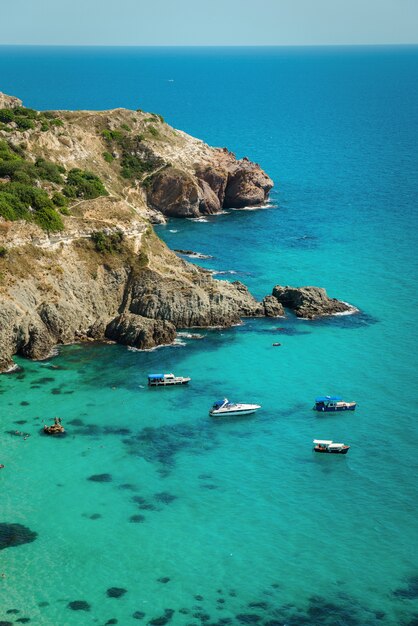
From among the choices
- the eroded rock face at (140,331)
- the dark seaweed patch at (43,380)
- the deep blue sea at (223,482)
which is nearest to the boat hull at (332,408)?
the deep blue sea at (223,482)

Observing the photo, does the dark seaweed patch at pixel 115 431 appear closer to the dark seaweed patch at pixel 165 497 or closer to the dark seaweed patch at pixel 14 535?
the dark seaweed patch at pixel 165 497

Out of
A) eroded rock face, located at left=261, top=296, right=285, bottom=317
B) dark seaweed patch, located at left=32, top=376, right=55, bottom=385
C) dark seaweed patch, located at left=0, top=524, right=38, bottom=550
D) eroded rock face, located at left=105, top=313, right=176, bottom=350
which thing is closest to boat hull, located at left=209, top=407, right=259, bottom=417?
eroded rock face, located at left=105, top=313, right=176, bottom=350

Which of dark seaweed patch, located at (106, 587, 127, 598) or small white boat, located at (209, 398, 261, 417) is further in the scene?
small white boat, located at (209, 398, 261, 417)

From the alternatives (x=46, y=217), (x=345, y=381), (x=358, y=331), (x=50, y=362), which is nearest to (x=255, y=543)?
(x=345, y=381)

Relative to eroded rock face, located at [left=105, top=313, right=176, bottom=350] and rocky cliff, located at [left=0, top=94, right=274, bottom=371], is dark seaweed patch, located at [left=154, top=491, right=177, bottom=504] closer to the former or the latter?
rocky cliff, located at [left=0, top=94, right=274, bottom=371]

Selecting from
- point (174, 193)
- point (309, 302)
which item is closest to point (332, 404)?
point (309, 302)

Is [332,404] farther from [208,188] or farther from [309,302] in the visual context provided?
[208,188]
